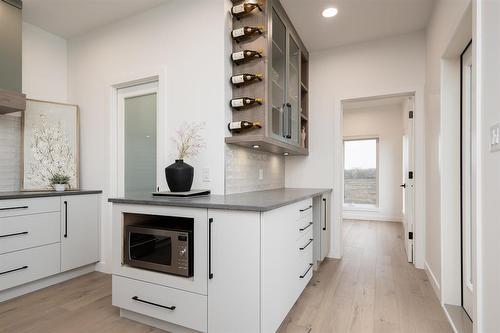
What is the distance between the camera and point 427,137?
2.82m

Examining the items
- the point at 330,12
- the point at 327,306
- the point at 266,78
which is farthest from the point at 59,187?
the point at 330,12

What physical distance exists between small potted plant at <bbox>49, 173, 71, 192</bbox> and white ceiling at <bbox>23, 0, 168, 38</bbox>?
1655 mm

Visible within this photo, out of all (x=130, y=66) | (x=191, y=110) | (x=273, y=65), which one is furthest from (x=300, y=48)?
(x=130, y=66)

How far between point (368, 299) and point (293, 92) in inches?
83.8

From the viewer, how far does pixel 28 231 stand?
243 centimetres

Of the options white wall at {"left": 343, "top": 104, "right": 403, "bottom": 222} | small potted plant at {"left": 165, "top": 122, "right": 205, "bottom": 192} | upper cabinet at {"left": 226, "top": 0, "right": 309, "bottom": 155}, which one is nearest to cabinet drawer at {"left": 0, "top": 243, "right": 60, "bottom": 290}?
small potted plant at {"left": 165, "top": 122, "right": 205, "bottom": 192}

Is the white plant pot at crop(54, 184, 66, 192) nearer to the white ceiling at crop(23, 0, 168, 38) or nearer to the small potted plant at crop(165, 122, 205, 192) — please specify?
the small potted plant at crop(165, 122, 205, 192)

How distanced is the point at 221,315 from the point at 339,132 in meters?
2.64

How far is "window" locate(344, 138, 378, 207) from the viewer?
631 centimetres

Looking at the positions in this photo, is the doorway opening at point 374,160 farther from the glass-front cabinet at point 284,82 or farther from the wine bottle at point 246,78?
the wine bottle at point 246,78

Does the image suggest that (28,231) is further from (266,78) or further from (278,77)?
(278,77)

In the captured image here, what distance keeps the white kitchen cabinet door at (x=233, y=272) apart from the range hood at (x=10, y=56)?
7.19 feet

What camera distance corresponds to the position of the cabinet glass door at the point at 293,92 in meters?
2.85
